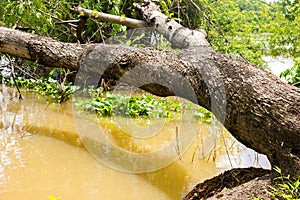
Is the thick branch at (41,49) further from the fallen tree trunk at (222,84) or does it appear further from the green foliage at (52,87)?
the green foliage at (52,87)

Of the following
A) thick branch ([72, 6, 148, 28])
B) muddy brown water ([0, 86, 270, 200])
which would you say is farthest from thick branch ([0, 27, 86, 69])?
thick branch ([72, 6, 148, 28])

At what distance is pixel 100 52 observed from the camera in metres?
3.23

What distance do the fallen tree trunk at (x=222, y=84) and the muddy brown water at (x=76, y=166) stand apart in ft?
2.05

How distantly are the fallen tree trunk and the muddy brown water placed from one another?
0.62 m

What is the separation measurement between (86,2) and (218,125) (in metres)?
2.74

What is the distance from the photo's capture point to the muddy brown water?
255 cm

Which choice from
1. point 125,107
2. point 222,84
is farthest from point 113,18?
point 222,84

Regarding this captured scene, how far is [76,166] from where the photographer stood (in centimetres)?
299

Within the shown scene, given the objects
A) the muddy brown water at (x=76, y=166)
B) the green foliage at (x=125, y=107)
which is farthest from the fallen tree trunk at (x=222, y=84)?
the green foliage at (x=125, y=107)

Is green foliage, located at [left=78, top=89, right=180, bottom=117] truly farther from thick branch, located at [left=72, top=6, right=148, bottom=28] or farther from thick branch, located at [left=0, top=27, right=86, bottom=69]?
thick branch, located at [left=0, top=27, right=86, bottom=69]

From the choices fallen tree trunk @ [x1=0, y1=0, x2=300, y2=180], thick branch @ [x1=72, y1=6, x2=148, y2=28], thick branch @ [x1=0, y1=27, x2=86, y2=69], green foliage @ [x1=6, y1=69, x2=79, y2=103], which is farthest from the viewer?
green foliage @ [x1=6, y1=69, x2=79, y2=103]

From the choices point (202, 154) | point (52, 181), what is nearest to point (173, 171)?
point (202, 154)

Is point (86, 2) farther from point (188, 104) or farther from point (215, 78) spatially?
point (215, 78)

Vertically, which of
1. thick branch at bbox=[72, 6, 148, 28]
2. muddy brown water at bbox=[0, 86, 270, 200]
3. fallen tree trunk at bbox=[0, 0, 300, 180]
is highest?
thick branch at bbox=[72, 6, 148, 28]
